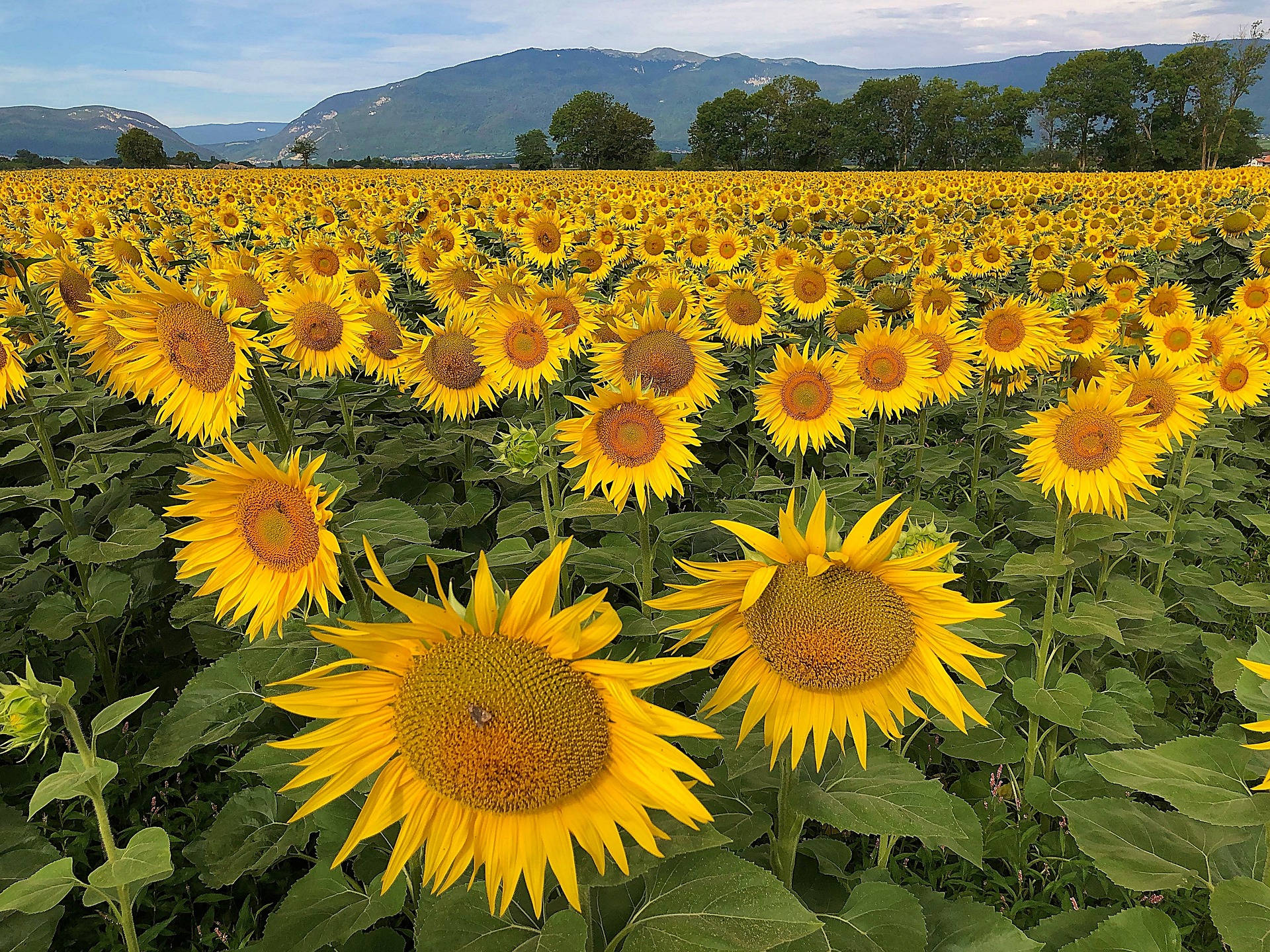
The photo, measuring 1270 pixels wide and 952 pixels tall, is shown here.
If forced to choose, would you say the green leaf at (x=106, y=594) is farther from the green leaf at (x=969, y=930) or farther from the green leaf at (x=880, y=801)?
the green leaf at (x=969, y=930)

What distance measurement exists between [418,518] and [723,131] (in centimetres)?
5971

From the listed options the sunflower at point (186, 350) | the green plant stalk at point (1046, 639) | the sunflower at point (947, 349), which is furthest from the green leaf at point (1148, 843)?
the sunflower at point (186, 350)

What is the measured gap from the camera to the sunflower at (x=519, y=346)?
3557mm

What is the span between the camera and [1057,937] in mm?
1986

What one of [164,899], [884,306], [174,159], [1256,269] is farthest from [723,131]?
[164,899]

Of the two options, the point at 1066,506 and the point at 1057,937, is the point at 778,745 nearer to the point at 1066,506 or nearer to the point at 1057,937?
the point at 1057,937

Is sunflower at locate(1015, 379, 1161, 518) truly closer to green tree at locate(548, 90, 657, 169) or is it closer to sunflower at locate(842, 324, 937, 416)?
sunflower at locate(842, 324, 937, 416)

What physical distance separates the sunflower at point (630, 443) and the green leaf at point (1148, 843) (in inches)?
63.6

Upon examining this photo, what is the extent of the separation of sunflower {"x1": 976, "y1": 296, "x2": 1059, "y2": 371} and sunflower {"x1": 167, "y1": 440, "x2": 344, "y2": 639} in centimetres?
394

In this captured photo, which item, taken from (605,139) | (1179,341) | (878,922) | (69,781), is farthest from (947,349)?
(605,139)

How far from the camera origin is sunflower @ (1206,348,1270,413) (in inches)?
171

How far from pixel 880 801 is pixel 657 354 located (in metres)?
2.13

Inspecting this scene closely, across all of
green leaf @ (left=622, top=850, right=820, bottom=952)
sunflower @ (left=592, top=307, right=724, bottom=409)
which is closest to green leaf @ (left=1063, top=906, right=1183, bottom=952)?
green leaf @ (left=622, top=850, right=820, bottom=952)

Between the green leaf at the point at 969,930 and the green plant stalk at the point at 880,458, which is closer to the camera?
the green leaf at the point at 969,930
